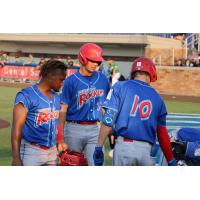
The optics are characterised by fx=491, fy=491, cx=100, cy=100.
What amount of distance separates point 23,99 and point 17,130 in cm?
25

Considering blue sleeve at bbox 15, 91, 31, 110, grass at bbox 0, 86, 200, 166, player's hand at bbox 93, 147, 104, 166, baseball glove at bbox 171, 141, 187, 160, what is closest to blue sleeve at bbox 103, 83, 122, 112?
player's hand at bbox 93, 147, 104, 166

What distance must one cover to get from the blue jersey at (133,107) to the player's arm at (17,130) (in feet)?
2.15

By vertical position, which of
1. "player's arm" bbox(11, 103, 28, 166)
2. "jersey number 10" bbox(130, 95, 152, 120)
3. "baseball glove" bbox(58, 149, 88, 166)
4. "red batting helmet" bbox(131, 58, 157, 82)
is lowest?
"baseball glove" bbox(58, 149, 88, 166)

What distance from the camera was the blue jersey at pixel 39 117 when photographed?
12.8 feet

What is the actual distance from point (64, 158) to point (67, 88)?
83 centimetres

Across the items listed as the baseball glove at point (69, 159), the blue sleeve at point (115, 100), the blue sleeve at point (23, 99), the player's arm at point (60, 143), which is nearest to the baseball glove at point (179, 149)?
the baseball glove at point (69, 159)

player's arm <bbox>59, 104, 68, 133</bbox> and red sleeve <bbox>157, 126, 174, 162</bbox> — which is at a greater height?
player's arm <bbox>59, 104, 68, 133</bbox>

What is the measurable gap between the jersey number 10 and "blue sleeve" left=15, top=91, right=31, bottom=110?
0.82 metres

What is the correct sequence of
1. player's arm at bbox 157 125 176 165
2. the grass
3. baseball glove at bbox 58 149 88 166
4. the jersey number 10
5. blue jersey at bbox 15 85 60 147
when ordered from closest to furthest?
the jersey number 10
blue jersey at bbox 15 85 60 147
player's arm at bbox 157 125 176 165
baseball glove at bbox 58 149 88 166
the grass

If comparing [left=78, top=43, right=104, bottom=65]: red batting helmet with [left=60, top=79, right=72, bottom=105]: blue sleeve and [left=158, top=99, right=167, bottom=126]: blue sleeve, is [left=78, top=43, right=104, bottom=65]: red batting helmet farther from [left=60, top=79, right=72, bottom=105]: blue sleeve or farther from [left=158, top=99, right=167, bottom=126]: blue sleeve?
[left=158, top=99, right=167, bottom=126]: blue sleeve

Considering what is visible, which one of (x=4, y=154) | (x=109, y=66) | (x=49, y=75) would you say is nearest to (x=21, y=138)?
(x=49, y=75)

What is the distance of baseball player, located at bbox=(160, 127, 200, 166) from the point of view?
15.2ft

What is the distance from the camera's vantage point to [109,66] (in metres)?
14.0

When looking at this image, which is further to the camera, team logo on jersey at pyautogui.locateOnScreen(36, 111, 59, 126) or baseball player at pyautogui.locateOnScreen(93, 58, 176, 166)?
team logo on jersey at pyautogui.locateOnScreen(36, 111, 59, 126)
